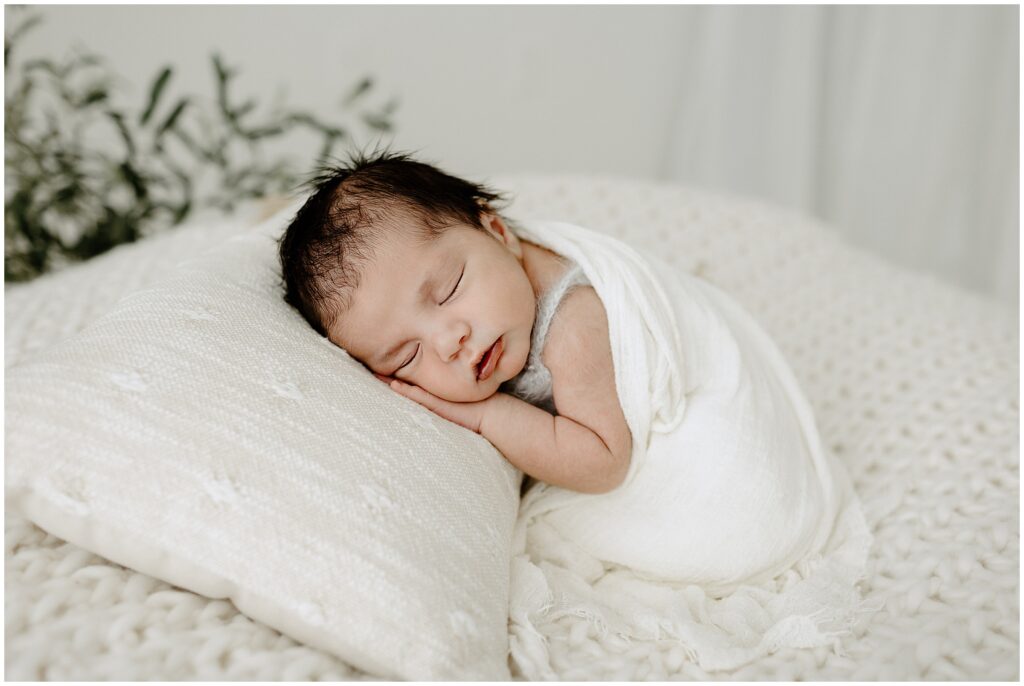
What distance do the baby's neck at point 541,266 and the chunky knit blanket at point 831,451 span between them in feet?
1.39

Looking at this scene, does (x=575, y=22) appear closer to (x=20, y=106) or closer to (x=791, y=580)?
(x=20, y=106)

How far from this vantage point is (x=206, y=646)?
0.69 m

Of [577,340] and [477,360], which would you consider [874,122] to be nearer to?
[577,340]

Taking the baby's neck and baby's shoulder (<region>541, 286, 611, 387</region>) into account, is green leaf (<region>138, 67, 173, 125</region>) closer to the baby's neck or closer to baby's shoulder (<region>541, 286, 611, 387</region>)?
the baby's neck

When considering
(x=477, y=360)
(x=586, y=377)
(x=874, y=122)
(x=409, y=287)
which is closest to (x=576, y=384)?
(x=586, y=377)

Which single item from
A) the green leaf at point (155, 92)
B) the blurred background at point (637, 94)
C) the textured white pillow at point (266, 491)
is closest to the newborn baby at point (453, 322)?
the textured white pillow at point (266, 491)

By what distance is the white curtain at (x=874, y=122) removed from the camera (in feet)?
7.48

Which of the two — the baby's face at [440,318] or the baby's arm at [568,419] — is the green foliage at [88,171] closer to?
the baby's face at [440,318]

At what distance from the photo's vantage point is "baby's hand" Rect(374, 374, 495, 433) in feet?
3.10

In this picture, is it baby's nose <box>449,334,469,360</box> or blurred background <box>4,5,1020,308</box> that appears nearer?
baby's nose <box>449,334,469,360</box>

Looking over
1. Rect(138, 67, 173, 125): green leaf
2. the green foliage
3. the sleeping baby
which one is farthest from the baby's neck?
Rect(138, 67, 173, 125): green leaf

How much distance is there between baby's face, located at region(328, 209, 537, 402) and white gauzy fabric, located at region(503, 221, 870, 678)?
0.42 feet

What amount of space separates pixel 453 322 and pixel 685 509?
1.19ft

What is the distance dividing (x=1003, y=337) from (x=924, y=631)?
2.54 ft
